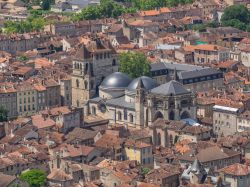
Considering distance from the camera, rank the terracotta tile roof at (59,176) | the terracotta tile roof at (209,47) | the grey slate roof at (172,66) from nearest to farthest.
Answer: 1. the terracotta tile roof at (59,176)
2. the grey slate roof at (172,66)
3. the terracotta tile roof at (209,47)

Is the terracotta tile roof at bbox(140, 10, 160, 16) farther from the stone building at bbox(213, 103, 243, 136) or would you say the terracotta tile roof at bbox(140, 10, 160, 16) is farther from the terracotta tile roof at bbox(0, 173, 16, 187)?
the terracotta tile roof at bbox(0, 173, 16, 187)

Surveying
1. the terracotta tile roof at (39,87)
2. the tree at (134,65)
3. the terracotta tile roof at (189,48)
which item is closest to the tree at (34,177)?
the terracotta tile roof at (39,87)

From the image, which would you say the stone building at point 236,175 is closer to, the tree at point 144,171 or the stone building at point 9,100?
the tree at point 144,171

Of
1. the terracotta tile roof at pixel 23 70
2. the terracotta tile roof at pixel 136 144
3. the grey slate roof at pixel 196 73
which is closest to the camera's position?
the terracotta tile roof at pixel 136 144

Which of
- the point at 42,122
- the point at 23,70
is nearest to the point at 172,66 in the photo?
the point at 23,70

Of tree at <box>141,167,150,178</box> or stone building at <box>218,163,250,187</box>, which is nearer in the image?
stone building at <box>218,163,250,187</box>

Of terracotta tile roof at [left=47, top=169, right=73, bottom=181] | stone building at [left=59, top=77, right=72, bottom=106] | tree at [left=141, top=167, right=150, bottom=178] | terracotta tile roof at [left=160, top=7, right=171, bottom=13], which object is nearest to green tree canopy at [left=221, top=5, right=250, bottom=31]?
terracotta tile roof at [left=160, top=7, right=171, bottom=13]

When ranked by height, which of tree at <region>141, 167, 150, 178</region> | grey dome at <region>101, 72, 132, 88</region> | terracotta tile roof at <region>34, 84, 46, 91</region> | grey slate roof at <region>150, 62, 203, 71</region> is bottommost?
tree at <region>141, 167, 150, 178</region>

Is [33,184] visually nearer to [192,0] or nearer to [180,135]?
[180,135]
